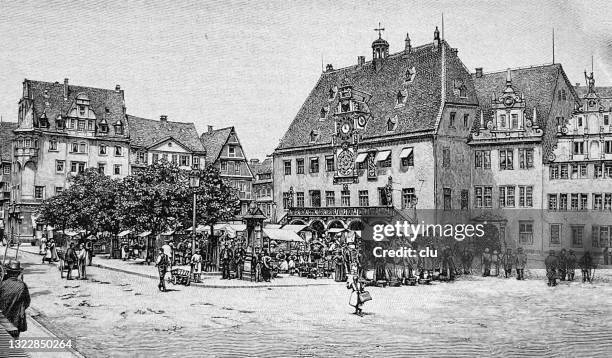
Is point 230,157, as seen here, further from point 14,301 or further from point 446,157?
point 14,301

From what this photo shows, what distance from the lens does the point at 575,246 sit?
74.6 ft

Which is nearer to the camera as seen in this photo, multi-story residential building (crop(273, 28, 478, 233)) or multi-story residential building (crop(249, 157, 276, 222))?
multi-story residential building (crop(273, 28, 478, 233))

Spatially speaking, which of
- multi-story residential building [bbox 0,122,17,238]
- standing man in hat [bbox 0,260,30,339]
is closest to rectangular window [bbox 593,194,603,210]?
multi-story residential building [bbox 0,122,17,238]

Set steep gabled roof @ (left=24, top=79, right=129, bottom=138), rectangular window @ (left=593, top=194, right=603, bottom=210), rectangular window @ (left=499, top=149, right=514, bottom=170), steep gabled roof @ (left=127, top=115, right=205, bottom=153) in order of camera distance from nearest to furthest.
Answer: steep gabled roof @ (left=24, top=79, right=129, bottom=138), steep gabled roof @ (left=127, top=115, right=205, bottom=153), rectangular window @ (left=593, top=194, right=603, bottom=210), rectangular window @ (left=499, top=149, right=514, bottom=170)

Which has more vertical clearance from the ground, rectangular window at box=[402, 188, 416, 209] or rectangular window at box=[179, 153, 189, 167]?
rectangular window at box=[179, 153, 189, 167]

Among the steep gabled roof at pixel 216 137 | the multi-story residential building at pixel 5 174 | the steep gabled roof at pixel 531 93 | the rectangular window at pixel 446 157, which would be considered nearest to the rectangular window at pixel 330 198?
the rectangular window at pixel 446 157

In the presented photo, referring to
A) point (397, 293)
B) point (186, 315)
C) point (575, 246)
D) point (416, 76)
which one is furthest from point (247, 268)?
point (416, 76)

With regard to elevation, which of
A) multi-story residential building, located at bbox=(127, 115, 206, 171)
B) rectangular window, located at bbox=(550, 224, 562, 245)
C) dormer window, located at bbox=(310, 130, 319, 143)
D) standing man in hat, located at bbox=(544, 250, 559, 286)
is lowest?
standing man in hat, located at bbox=(544, 250, 559, 286)

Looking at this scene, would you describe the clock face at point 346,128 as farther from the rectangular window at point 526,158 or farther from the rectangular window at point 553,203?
the rectangular window at point 553,203

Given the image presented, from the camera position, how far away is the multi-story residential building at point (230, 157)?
14002 mm

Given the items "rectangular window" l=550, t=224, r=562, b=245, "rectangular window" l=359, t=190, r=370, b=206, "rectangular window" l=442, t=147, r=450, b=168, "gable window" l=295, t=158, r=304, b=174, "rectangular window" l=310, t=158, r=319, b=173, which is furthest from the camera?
"gable window" l=295, t=158, r=304, b=174

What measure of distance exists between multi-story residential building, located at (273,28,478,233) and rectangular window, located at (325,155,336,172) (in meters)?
0.06

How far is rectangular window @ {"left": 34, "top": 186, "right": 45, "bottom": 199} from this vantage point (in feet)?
40.4

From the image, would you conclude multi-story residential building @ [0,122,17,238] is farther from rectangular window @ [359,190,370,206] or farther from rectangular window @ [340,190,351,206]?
rectangular window @ [340,190,351,206]
